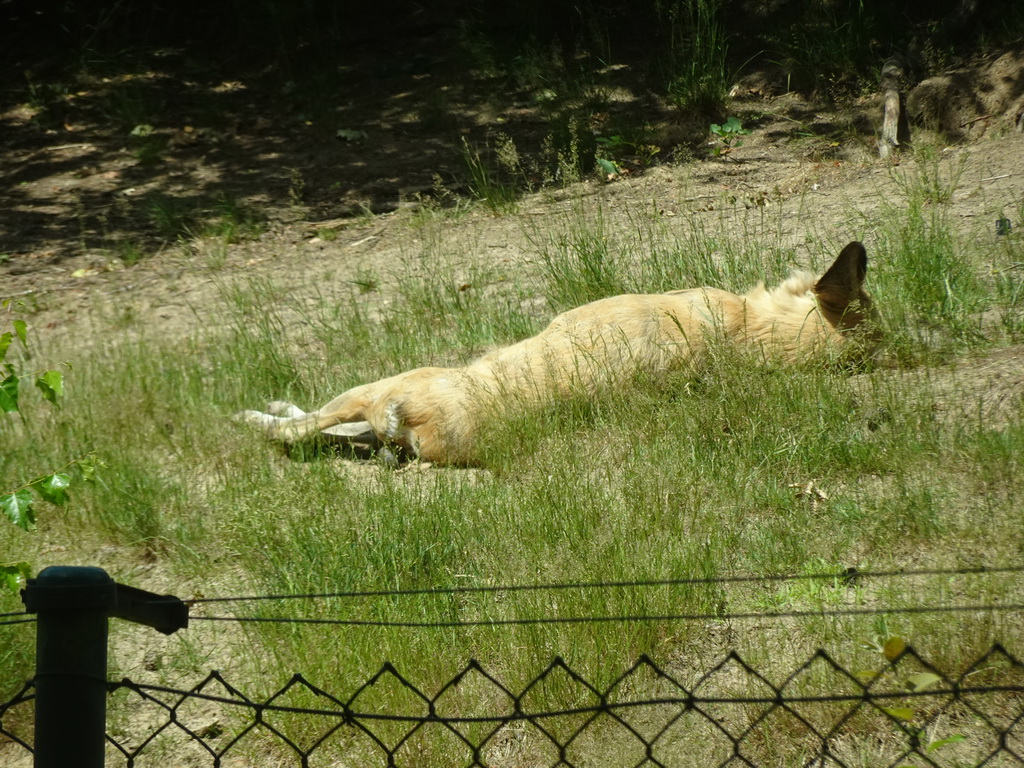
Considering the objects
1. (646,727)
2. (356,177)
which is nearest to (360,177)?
(356,177)

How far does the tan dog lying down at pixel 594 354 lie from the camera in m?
5.70

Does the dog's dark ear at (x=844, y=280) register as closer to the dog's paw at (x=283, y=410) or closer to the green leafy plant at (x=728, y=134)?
the dog's paw at (x=283, y=410)

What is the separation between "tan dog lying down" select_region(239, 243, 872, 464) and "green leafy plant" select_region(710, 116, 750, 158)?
5.01 metres

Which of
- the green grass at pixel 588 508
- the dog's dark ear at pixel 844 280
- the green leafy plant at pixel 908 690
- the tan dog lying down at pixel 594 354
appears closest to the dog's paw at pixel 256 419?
the tan dog lying down at pixel 594 354

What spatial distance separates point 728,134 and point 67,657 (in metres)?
10.1

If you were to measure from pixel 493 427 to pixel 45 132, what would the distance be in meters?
9.65

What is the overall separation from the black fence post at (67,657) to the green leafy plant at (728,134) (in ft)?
32.0

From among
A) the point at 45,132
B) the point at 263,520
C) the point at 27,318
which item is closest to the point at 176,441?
the point at 263,520

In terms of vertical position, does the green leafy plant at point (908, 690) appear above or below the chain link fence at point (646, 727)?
above

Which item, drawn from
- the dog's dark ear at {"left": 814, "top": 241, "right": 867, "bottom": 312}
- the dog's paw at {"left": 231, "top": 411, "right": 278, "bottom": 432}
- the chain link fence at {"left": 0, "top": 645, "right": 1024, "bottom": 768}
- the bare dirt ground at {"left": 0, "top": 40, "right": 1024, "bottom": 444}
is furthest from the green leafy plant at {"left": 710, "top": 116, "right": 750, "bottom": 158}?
the chain link fence at {"left": 0, "top": 645, "right": 1024, "bottom": 768}

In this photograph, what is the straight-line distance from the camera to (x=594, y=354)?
5.84 meters

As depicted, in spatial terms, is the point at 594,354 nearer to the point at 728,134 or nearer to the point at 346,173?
the point at 728,134

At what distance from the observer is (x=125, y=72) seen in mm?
13852

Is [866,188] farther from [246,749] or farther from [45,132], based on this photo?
[45,132]
